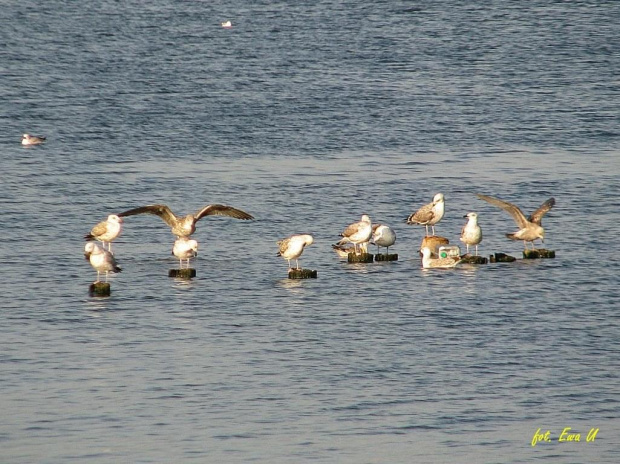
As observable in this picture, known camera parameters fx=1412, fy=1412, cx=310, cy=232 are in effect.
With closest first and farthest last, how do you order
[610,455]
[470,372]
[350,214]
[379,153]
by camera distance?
[610,455] → [470,372] → [350,214] → [379,153]

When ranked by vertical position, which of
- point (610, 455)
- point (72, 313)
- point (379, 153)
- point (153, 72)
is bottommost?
point (610, 455)

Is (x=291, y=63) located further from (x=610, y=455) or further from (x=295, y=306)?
(x=610, y=455)

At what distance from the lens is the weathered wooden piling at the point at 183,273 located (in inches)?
987

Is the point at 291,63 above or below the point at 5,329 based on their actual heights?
above

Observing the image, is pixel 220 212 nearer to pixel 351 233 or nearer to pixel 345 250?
pixel 345 250

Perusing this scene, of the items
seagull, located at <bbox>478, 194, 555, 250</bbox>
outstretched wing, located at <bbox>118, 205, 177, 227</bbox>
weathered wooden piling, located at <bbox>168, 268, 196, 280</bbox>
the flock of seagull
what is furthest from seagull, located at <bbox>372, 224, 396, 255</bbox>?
outstretched wing, located at <bbox>118, 205, 177, 227</bbox>

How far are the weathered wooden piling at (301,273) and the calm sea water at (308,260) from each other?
0.17 metres

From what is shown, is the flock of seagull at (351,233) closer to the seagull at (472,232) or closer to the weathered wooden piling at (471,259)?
the seagull at (472,232)

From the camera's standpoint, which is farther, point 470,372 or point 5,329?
point 5,329

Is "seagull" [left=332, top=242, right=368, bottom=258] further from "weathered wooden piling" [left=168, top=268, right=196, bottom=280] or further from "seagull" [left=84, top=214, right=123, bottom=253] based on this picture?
"seagull" [left=84, top=214, right=123, bottom=253]

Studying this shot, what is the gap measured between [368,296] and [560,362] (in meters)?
4.92

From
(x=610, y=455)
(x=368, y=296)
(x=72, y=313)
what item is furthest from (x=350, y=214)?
(x=610, y=455)

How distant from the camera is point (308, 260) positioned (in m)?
26.9

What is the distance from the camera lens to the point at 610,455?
16.0 metres
